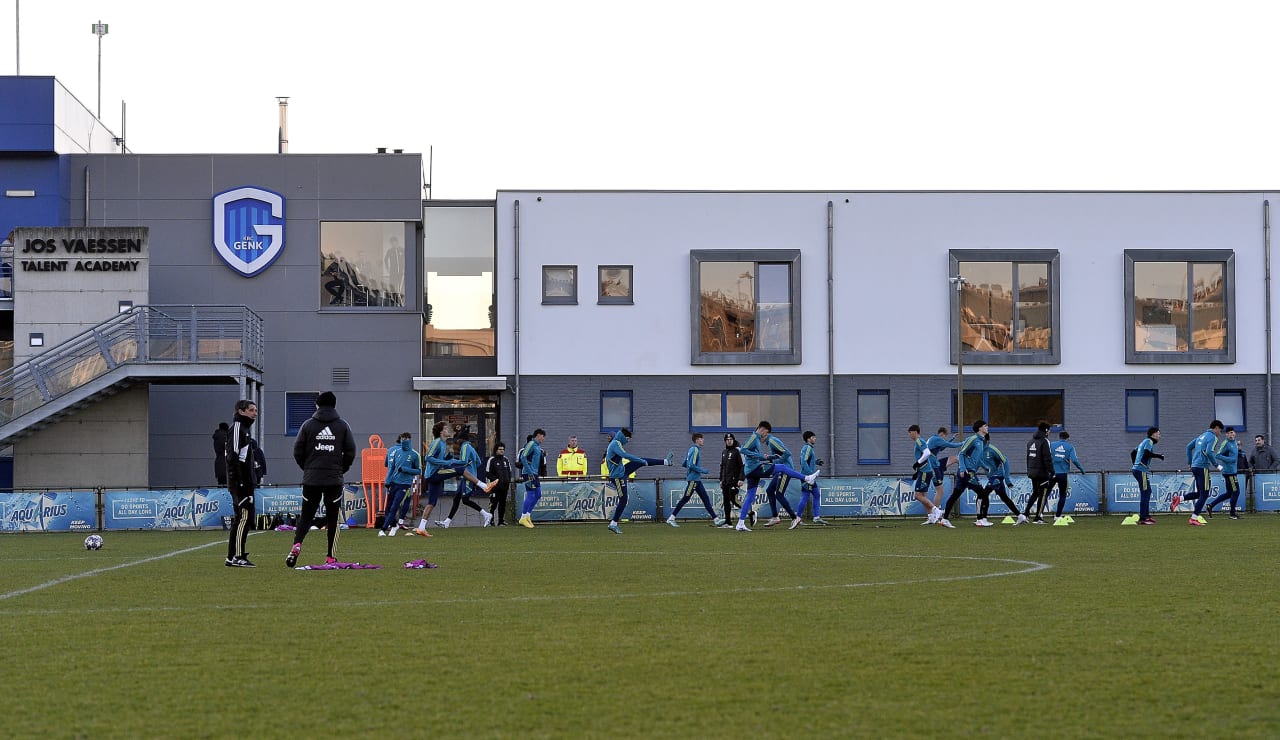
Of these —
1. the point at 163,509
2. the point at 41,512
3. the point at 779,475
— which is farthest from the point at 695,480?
the point at 41,512

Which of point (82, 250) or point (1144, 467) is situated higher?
point (82, 250)

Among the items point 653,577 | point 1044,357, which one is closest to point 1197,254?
point 1044,357

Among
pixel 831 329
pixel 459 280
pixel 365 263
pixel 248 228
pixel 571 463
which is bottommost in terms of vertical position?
pixel 571 463

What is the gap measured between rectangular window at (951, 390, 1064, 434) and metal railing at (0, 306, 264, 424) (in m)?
18.7

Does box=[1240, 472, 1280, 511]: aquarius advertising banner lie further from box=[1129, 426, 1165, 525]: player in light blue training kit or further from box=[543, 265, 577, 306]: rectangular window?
box=[543, 265, 577, 306]: rectangular window

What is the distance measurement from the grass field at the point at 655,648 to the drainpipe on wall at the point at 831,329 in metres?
21.9

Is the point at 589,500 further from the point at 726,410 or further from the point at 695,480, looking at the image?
the point at 726,410

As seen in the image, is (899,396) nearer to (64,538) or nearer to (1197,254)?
(1197,254)

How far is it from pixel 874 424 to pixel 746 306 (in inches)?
180

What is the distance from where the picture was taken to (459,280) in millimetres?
40875

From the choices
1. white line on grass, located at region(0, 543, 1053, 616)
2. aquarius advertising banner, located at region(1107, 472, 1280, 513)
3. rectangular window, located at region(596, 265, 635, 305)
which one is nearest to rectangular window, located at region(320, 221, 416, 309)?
rectangular window, located at region(596, 265, 635, 305)

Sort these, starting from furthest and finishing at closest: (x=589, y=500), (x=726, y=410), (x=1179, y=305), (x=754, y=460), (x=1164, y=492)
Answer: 1. (x=1179, y=305)
2. (x=726, y=410)
3. (x=1164, y=492)
4. (x=589, y=500)
5. (x=754, y=460)

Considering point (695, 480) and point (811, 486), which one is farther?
point (811, 486)

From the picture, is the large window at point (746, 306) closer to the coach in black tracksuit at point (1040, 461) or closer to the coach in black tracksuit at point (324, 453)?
the coach in black tracksuit at point (1040, 461)
